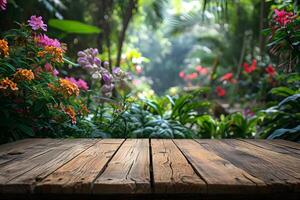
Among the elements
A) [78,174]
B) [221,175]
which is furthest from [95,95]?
[221,175]

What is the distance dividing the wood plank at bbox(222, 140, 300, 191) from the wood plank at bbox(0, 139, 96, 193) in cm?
74

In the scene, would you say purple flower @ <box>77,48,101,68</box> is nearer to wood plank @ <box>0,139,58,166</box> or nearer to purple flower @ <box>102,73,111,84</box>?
purple flower @ <box>102,73,111,84</box>

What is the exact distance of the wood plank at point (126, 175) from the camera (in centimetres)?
84

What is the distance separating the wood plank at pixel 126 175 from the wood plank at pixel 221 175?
0.17 meters

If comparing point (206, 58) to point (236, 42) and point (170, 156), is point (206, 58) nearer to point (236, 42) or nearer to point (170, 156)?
point (236, 42)

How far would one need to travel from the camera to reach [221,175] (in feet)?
3.10

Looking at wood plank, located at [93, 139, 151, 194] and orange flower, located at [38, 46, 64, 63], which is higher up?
orange flower, located at [38, 46, 64, 63]

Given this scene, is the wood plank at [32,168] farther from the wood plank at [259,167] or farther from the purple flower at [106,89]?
the purple flower at [106,89]

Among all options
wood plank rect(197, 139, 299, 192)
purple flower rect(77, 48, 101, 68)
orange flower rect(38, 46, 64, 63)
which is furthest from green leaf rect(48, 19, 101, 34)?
wood plank rect(197, 139, 299, 192)

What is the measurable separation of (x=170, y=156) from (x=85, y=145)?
1.68ft

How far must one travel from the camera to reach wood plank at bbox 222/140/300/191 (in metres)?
0.96

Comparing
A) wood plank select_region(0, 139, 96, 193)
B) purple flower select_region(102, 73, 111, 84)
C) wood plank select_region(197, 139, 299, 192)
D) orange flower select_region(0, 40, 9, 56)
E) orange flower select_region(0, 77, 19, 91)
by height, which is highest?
orange flower select_region(0, 40, 9, 56)

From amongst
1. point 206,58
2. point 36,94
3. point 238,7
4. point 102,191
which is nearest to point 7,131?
point 36,94

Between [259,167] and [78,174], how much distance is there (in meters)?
0.62
